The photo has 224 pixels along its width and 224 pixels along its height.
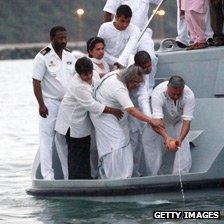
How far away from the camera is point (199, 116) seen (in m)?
15.3

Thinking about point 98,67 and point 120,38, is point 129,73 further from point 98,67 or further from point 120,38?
point 120,38

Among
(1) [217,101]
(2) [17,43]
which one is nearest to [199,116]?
(1) [217,101]

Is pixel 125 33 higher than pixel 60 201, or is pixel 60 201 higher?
pixel 125 33

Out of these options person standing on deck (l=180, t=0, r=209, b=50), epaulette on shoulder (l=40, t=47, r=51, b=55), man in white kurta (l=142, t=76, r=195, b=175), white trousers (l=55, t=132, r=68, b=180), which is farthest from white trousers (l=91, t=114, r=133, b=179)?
person standing on deck (l=180, t=0, r=209, b=50)

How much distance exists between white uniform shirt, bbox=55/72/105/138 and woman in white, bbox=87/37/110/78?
30 centimetres

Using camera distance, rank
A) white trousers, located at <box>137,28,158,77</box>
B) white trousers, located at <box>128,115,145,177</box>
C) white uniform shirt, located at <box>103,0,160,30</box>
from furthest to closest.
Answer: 1. white uniform shirt, located at <box>103,0,160,30</box>
2. white trousers, located at <box>137,28,158,77</box>
3. white trousers, located at <box>128,115,145,177</box>

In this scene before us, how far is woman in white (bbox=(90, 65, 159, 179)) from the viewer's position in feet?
48.3

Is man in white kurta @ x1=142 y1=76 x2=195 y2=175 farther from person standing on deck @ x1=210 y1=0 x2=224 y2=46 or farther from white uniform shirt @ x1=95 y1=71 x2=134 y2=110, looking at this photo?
person standing on deck @ x1=210 y1=0 x2=224 y2=46

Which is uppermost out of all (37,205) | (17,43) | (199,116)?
(199,116)

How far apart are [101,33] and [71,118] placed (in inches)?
53.5

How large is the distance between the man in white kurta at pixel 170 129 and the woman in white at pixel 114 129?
25 centimetres

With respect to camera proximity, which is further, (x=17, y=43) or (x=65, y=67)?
(x=17, y=43)

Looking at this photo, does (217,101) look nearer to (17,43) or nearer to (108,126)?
(108,126)

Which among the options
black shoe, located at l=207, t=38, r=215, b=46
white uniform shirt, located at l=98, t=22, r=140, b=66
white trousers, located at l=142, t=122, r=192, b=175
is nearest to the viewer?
white trousers, located at l=142, t=122, r=192, b=175
